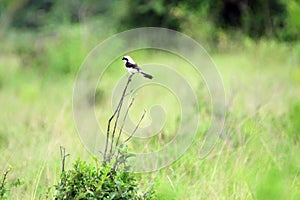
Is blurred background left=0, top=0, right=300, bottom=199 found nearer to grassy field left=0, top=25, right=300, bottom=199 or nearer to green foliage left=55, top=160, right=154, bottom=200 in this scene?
grassy field left=0, top=25, right=300, bottom=199

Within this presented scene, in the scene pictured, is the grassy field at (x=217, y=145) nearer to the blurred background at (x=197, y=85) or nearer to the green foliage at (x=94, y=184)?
the blurred background at (x=197, y=85)

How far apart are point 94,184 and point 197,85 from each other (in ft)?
16.5

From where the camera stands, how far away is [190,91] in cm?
665

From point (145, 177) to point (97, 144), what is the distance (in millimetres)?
633

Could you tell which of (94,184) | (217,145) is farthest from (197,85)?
(94,184)

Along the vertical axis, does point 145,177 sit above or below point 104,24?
below

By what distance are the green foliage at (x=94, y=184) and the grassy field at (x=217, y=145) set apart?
202 millimetres

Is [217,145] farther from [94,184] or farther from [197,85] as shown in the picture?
[197,85]

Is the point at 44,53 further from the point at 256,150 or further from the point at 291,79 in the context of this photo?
the point at 256,150

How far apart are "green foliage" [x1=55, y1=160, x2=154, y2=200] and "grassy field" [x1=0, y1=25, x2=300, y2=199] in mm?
202

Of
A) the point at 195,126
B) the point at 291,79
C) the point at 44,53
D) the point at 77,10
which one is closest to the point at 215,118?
the point at 195,126

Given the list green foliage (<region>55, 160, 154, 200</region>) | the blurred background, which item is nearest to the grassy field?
the blurred background

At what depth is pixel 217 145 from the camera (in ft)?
15.3

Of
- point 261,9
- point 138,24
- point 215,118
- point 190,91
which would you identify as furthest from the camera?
point 138,24
